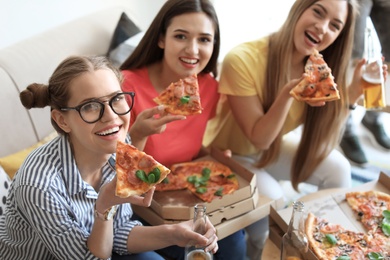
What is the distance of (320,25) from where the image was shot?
1924mm

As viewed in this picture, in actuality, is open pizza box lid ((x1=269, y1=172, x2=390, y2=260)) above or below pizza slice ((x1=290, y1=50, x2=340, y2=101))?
below

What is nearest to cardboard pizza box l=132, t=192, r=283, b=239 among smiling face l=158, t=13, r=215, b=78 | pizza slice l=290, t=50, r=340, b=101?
pizza slice l=290, t=50, r=340, b=101

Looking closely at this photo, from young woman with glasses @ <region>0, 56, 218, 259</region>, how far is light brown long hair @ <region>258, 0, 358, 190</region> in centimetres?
89

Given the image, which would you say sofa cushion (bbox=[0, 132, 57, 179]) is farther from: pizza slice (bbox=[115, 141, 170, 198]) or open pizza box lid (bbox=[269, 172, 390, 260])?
open pizza box lid (bbox=[269, 172, 390, 260])

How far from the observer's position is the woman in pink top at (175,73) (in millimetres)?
1801

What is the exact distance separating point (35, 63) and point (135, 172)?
1291 millimetres

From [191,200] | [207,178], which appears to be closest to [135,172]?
[191,200]

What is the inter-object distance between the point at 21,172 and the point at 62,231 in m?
0.22

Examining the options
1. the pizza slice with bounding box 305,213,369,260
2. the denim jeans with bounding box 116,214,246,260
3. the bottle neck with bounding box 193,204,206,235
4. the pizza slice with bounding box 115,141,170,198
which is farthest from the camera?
the denim jeans with bounding box 116,214,246,260

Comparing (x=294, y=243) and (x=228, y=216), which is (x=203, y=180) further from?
(x=294, y=243)

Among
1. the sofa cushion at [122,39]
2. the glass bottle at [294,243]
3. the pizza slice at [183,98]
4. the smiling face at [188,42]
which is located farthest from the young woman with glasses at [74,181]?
the sofa cushion at [122,39]

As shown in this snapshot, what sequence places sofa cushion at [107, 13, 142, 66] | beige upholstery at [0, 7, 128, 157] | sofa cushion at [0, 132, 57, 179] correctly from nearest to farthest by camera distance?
sofa cushion at [0, 132, 57, 179] < beige upholstery at [0, 7, 128, 157] < sofa cushion at [107, 13, 142, 66]

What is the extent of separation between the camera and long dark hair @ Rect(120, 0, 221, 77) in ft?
6.01

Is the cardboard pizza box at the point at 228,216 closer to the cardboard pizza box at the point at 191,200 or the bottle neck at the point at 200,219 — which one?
the cardboard pizza box at the point at 191,200
